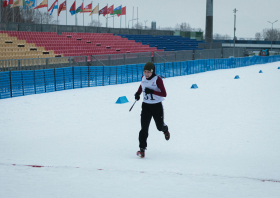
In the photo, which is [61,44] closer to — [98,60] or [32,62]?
[98,60]

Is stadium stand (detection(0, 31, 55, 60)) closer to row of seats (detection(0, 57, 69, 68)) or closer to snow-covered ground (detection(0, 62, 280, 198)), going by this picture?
row of seats (detection(0, 57, 69, 68))

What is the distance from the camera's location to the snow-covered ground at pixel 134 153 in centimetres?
523

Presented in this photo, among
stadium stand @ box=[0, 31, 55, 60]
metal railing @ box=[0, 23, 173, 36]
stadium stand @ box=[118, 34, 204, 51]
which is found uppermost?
metal railing @ box=[0, 23, 173, 36]

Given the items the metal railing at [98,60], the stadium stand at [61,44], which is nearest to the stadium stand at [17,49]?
the stadium stand at [61,44]

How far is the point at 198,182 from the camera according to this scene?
17.9 ft

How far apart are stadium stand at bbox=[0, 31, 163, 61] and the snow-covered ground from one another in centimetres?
1567

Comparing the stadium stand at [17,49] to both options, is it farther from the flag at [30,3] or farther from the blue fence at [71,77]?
the blue fence at [71,77]

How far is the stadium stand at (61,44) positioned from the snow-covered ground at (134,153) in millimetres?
15670

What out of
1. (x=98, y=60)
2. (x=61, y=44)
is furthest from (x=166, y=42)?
(x=98, y=60)

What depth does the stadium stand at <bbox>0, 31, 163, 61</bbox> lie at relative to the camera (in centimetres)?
2846

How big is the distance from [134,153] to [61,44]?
91.0 ft

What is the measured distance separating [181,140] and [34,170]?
378 centimetres

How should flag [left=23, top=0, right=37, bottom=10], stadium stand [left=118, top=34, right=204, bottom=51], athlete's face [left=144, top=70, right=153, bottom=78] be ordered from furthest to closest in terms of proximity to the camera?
1. stadium stand [left=118, top=34, right=204, bottom=51]
2. flag [left=23, top=0, right=37, bottom=10]
3. athlete's face [left=144, top=70, right=153, bottom=78]

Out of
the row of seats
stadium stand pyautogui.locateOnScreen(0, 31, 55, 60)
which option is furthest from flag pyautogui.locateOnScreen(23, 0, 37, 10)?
the row of seats
